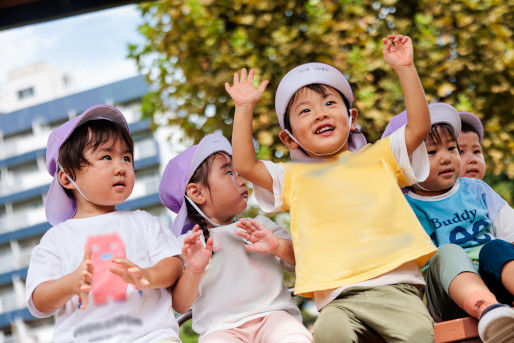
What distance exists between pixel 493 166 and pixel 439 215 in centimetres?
247

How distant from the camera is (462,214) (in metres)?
2.47

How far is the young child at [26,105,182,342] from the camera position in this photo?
201 cm

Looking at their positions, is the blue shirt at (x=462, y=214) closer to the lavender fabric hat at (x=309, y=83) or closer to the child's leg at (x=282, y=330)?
the lavender fabric hat at (x=309, y=83)

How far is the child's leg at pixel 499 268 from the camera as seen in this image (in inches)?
80.7

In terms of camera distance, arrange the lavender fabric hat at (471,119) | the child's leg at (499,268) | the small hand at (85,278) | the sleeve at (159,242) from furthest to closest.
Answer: the lavender fabric hat at (471,119), the sleeve at (159,242), the child's leg at (499,268), the small hand at (85,278)

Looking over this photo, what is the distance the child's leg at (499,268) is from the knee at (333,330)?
0.59 meters

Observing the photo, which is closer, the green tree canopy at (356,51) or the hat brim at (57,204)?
the hat brim at (57,204)

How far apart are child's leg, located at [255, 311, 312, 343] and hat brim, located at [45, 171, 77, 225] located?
88cm

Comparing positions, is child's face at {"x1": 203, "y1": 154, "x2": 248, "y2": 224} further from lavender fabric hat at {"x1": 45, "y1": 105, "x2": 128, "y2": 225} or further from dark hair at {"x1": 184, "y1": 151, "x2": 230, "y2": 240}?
lavender fabric hat at {"x1": 45, "y1": 105, "x2": 128, "y2": 225}

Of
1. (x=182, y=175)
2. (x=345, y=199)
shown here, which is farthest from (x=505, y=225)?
(x=182, y=175)

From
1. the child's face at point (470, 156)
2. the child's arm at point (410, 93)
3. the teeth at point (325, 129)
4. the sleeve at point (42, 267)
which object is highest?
the child's arm at point (410, 93)

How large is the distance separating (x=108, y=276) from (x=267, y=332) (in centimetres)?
60

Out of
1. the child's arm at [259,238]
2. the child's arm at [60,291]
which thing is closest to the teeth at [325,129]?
the child's arm at [259,238]

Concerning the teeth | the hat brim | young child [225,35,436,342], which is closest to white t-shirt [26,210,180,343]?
the hat brim
